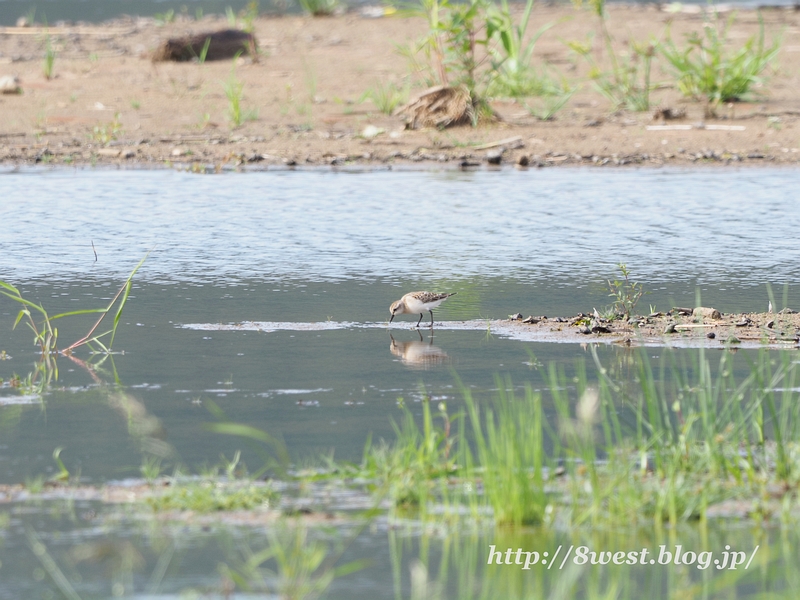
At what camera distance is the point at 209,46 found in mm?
19281

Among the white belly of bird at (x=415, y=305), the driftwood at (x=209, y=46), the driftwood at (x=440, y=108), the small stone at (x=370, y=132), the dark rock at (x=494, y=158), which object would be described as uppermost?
the driftwood at (x=209, y=46)

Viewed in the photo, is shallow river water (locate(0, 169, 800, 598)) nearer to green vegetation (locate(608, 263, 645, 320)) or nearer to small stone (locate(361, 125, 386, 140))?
green vegetation (locate(608, 263, 645, 320))

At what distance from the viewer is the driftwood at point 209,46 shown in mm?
19094

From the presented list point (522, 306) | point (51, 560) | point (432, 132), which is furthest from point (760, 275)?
point (432, 132)

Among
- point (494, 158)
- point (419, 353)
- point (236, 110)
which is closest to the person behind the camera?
point (419, 353)

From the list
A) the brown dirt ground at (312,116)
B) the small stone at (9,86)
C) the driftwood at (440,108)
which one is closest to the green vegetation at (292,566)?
the brown dirt ground at (312,116)

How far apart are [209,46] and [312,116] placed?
383 cm

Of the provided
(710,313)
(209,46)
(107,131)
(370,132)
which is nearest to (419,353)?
(710,313)

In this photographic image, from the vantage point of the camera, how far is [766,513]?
4.24 m

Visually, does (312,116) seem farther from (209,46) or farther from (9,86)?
(9,86)

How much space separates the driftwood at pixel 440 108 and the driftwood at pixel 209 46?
4.91 meters

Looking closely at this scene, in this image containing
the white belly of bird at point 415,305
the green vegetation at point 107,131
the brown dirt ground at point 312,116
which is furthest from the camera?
the green vegetation at point 107,131

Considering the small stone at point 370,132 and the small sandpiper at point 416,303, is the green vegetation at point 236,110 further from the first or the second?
the small sandpiper at point 416,303

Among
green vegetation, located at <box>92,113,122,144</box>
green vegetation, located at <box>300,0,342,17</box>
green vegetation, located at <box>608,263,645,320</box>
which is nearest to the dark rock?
green vegetation, located at <box>92,113,122,144</box>
